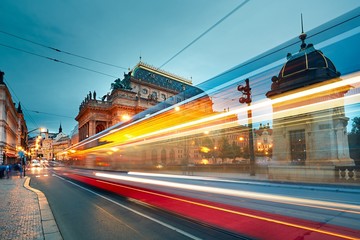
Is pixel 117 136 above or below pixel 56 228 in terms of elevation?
above

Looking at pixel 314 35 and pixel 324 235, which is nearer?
pixel 324 235

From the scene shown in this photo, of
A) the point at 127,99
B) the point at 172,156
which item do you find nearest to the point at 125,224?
the point at 172,156

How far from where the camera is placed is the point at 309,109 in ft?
26.4

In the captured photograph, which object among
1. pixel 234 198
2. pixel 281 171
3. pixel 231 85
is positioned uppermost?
pixel 231 85

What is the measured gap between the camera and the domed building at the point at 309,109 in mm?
7424

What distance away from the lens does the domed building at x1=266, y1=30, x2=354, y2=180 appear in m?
7.42

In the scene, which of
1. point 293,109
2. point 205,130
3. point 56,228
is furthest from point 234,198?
point 56,228

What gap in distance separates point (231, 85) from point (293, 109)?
2530 millimetres

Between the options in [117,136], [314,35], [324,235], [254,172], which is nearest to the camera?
[324,235]

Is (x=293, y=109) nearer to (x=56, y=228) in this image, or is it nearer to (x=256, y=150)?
(x=256, y=150)

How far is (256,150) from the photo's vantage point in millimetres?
10383

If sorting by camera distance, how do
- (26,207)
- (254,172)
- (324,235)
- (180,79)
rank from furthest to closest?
(180,79)
(254,172)
(26,207)
(324,235)

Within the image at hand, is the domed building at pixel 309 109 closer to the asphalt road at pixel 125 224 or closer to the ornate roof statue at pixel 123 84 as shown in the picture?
the asphalt road at pixel 125 224

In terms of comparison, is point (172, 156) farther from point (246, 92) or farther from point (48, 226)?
point (48, 226)
